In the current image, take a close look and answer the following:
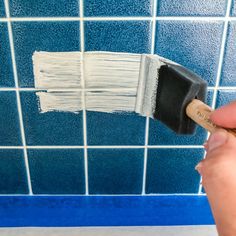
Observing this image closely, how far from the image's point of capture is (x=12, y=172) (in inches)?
29.8

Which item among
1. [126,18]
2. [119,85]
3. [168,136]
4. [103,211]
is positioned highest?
[126,18]

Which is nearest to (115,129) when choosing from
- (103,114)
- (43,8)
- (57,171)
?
(103,114)

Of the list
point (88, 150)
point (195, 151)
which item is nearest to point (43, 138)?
point (88, 150)

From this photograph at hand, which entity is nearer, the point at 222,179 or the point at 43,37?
the point at 222,179

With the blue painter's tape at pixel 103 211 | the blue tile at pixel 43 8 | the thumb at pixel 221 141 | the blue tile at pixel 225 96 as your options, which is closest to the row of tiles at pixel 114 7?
the blue tile at pixel 43 8

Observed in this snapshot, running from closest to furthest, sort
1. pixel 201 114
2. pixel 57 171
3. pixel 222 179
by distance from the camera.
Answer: pixel 222 179 < pixel 201 114 < pixel 57 171

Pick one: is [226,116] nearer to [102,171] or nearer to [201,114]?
[201,114]

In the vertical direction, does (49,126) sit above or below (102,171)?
above

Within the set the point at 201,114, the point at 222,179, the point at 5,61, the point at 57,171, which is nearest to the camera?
the point at 222,179

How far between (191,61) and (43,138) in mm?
308

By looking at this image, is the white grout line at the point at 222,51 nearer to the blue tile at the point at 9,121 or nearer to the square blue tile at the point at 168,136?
the square blue tile at the point at 168,136

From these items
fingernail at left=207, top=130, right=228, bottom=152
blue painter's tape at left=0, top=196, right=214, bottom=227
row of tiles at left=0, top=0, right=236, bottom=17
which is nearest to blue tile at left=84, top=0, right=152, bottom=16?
row of tiles at left=0, top=0, right=236, bottom=17

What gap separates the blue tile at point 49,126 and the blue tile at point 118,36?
139 mm

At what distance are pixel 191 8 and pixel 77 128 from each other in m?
0.29
